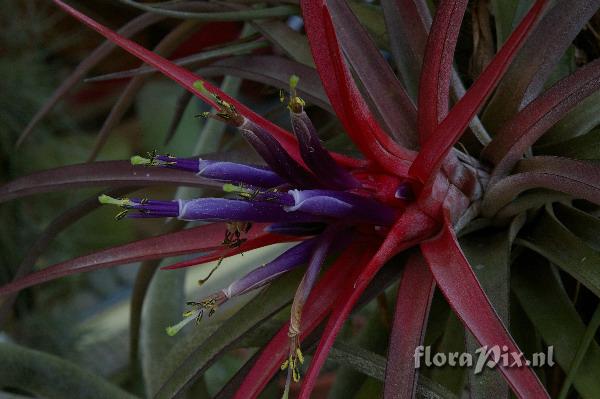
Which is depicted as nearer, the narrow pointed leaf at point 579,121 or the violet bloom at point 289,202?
the violet bloom at point 289,202

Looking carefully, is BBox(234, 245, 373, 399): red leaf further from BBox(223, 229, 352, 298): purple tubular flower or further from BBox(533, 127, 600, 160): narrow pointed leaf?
BBox(533, 127, 600, 160): narrow pointed leaf

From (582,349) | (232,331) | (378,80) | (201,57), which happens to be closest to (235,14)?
(201,57)

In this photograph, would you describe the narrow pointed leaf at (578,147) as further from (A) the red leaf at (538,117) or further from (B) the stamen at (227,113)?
(B) the stamen at (227,113)

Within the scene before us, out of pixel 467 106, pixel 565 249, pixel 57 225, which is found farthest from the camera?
pixel 57 225

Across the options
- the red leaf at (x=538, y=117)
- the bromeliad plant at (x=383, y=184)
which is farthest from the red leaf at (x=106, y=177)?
the red leaf at (x=538, y=117)

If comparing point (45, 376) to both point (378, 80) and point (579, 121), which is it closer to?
point (378, 80)

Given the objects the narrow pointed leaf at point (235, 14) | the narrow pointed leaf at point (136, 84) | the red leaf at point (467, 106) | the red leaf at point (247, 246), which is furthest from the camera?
the narrow pointed leaf at point (136, 84)

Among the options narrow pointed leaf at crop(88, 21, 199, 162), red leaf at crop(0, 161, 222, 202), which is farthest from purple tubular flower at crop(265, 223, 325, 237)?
narrow pointed leaf at crop(88, 21, 199, 162)
